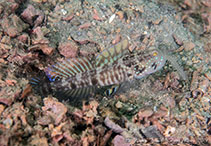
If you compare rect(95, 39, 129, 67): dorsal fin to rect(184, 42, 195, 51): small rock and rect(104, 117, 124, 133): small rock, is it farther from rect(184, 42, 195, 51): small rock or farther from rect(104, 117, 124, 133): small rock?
rect(184, 42, 195, 51): small rock

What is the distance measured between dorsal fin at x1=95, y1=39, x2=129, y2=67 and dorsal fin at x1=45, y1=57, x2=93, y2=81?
227mm

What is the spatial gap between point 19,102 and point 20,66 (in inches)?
41.4

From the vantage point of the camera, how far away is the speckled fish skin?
11.7 ft

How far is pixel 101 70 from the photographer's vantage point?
380cm

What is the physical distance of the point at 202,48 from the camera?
4.85 metres

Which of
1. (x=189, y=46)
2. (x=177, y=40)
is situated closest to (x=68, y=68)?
(x=177, y=40)

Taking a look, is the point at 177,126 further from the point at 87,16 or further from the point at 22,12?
the point at 22,12

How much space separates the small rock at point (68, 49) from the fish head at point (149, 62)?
1358 millimetres

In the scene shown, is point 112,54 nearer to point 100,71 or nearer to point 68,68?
point 100,71

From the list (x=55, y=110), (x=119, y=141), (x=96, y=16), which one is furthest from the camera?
(x=96, y=16)

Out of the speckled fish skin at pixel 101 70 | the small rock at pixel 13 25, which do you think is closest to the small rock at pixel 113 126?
the speckled fish skin at pixel 101 70

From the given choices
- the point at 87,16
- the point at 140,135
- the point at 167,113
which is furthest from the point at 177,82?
the point at 87,16

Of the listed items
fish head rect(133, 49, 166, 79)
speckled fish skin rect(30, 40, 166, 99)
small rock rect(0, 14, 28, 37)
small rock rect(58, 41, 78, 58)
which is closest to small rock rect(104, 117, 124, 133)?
speckled fish skin rect(30, 40, 166, 99)

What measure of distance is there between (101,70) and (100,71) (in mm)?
32
